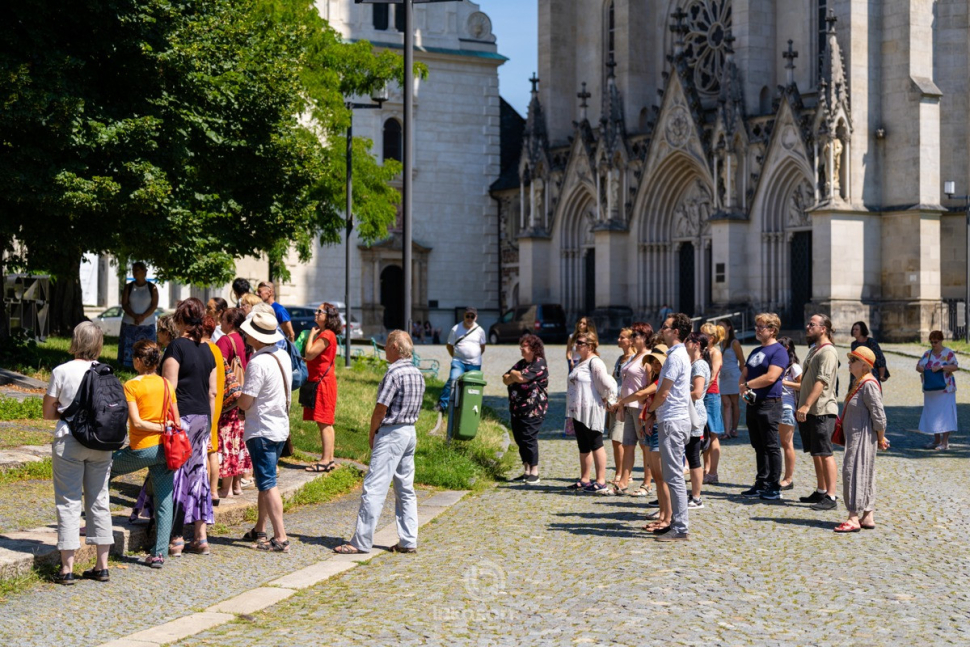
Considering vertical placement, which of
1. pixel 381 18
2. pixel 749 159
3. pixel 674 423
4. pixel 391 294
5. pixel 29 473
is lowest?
pixel 29 473

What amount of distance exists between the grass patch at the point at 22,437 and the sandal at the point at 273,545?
3703mm

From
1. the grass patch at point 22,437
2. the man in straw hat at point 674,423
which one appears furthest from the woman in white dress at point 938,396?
the grass patch at point 22,437

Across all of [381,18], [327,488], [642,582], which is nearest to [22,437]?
[327,488]

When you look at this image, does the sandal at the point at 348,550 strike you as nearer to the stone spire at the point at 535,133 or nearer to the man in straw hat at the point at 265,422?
the man in straw hat at the point at 265,422

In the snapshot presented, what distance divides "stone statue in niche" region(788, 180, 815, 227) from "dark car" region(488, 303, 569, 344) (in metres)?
10.2

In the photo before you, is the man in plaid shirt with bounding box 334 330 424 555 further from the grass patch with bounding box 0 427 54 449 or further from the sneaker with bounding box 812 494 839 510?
the grass patch with bounding box 0 427 54 449

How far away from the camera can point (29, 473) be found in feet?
39.5

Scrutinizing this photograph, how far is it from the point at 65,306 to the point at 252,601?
21877mm

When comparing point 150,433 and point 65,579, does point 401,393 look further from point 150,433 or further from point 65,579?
point 65,579

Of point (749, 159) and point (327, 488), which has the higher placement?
point (749, 159)

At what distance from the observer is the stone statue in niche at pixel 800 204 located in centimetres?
4059

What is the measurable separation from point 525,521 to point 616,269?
121ft

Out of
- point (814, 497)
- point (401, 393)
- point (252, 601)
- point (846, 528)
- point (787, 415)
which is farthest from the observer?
point (787, 415)

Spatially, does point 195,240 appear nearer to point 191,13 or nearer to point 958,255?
point 191,13
